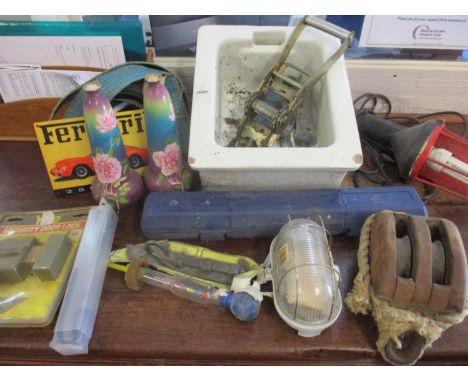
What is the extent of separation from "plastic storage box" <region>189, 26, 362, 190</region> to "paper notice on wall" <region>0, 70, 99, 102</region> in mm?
252

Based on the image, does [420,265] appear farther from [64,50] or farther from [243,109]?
[64,50]

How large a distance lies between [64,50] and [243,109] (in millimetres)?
351

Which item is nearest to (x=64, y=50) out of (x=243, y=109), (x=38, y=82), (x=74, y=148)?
(x=38, y=82)

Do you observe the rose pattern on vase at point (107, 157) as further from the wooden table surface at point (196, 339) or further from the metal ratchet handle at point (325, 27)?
the metal ratchet handle at point (325, 27)

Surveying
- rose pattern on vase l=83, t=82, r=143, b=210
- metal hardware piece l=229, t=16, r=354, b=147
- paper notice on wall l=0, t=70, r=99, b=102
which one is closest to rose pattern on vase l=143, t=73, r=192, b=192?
rose pattern on vase l=83, t=82, r=143, b=210

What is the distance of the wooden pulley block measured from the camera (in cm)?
45

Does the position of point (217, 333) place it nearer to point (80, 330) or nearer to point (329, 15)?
point (80, 330)

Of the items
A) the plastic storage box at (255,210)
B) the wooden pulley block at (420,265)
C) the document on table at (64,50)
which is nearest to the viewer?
the wooden pulley block at (420,265)

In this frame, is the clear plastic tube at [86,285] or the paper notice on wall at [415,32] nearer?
the clear plastic tube at [86,285]

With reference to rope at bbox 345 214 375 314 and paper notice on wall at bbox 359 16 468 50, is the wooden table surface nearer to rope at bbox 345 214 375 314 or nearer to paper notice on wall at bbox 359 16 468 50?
rope at bbox 345 214 375 314

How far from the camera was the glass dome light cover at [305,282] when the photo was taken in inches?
18.5

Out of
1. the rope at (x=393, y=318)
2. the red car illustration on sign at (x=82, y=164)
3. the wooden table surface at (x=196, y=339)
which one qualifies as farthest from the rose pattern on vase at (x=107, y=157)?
the rope at (x=393, y=318)

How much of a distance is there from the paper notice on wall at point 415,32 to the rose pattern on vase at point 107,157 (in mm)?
513

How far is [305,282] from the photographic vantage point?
47 cm
